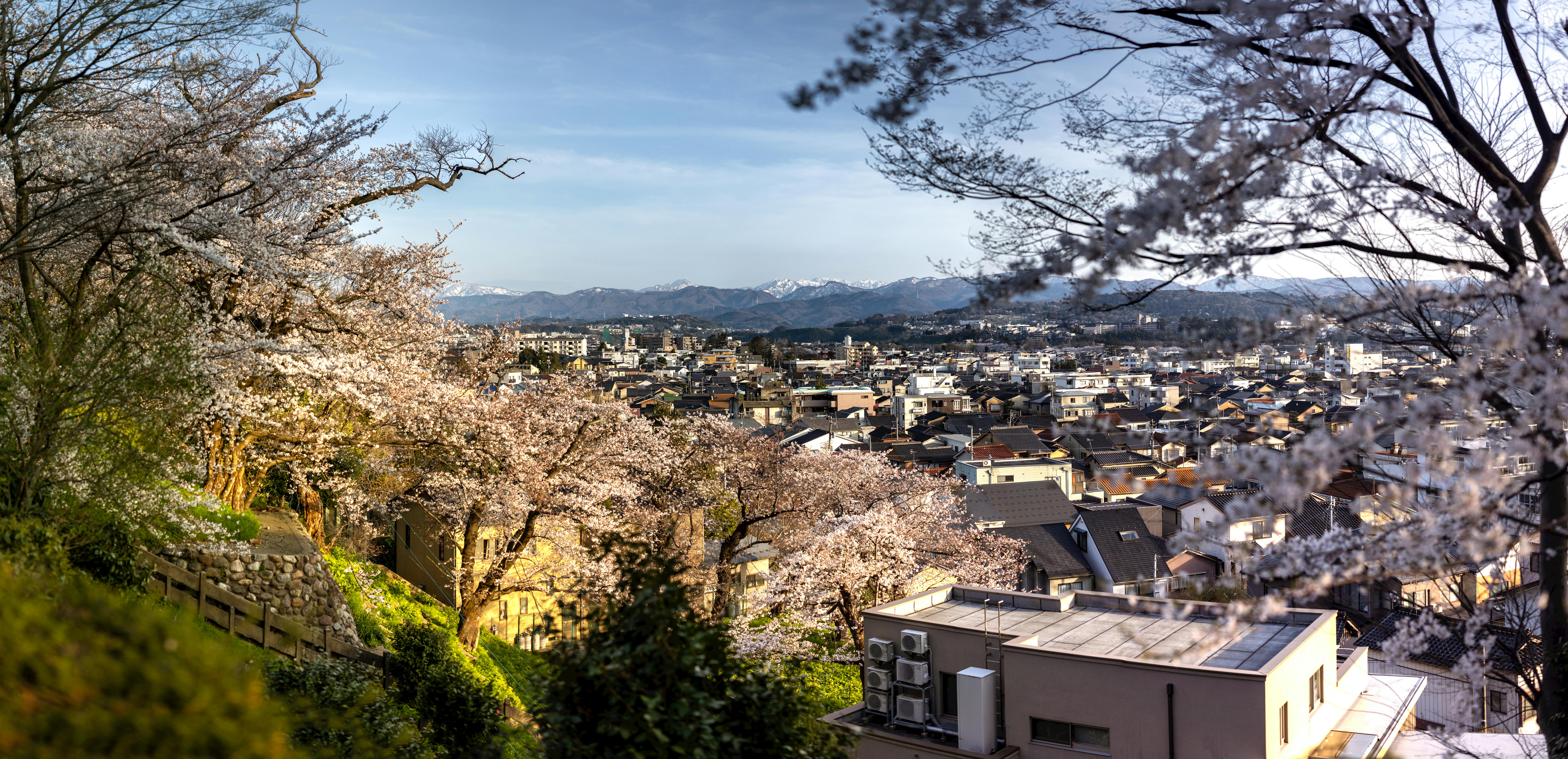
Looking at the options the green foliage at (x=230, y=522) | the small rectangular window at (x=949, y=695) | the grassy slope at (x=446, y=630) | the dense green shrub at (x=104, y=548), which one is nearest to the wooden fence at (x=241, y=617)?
the green foliage at (x=230, y=522)

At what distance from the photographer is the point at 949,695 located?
11266 mm

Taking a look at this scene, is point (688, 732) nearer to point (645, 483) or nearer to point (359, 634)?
point (359, 634)

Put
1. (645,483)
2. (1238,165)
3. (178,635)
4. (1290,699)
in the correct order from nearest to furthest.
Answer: (178,635) < (1238,165) < (1290,699) < (645,483)

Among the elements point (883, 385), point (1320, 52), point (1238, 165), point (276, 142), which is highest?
point (276, 142)

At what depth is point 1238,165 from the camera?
10.9 ft

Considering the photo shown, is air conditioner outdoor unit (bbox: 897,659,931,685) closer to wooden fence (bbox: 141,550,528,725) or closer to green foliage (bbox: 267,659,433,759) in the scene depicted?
green foliage (bbox: 267,659,433,759)

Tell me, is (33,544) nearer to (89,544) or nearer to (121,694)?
(89,544)

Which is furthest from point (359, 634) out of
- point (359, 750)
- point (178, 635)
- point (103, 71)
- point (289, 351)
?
point (178, 635)

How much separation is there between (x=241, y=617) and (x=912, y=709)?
318 inches

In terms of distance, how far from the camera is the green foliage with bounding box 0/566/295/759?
5.81 feet

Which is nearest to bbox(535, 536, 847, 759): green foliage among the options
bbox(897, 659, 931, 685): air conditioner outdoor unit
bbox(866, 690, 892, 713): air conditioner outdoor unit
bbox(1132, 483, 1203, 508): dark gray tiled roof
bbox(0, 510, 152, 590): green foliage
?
bbox(0, 510, 152, 590): green foliage

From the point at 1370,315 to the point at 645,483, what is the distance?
17475 millimetres

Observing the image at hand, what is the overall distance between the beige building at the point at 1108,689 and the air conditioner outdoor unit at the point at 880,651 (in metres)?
0.02

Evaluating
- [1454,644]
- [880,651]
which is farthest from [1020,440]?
[880,651]
